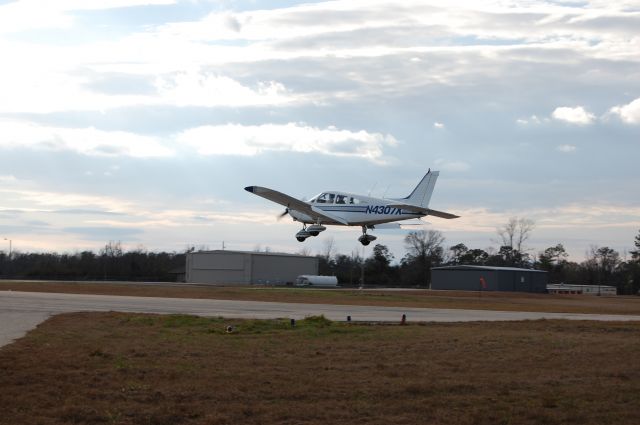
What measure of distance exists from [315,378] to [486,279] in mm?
102105

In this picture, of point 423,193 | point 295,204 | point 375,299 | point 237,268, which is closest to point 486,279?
point 237,268

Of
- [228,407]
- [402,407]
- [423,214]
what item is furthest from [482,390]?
[423,214]

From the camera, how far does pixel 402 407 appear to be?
1568 cm

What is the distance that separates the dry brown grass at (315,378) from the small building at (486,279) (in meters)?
88.7

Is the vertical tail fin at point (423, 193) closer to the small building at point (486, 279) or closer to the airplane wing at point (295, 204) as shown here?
the airplane wing at point (295, 204)

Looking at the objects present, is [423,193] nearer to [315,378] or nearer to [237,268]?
[315,378]

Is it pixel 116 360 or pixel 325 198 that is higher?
pixel 325 198

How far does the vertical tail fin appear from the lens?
1977 inches

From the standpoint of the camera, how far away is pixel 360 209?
49844 mm

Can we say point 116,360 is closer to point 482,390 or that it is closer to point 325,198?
point 482,390

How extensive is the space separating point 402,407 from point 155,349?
10200mm

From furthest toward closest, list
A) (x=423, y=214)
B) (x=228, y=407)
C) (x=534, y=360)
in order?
(x=423, y=214) → (x=534, y=360) → (x=228, y=407)

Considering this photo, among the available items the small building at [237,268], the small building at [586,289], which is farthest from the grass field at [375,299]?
the small building at [586,289]

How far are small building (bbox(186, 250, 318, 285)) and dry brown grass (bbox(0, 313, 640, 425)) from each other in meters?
103
